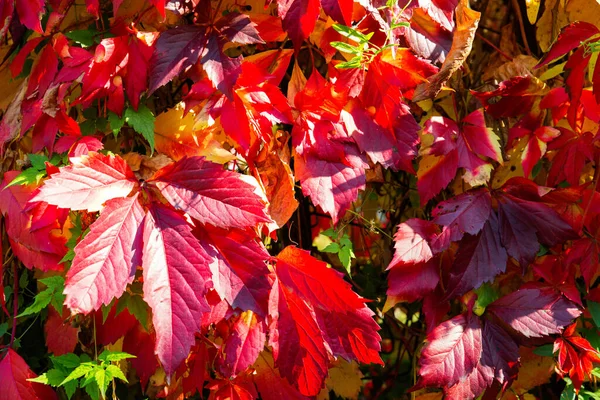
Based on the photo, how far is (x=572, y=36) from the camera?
1162 millimetres

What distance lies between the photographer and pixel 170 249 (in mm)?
942

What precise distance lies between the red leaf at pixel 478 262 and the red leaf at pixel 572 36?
1.09 ft

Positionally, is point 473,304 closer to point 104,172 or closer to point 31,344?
point 104,172

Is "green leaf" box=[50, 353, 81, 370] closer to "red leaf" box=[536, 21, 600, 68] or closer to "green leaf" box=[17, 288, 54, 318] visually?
"green leaf" box=[17, 288, 54, 318]

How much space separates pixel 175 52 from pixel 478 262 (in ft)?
1.98

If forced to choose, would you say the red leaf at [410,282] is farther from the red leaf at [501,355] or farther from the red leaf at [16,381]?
the red leaf at [16,381]

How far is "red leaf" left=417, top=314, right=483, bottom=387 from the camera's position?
1.12 meters

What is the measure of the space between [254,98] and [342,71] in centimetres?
16

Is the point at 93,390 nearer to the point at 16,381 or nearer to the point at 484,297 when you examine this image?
the point at 16,381

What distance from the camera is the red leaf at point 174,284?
92 centimetres

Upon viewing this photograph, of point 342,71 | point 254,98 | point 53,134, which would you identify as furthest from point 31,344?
point 342,71

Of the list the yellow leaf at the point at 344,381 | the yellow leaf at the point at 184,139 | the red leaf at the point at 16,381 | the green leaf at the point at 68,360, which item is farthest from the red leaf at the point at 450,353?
the red leaf at the point at 16,381

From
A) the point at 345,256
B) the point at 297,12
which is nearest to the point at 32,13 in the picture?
the point at 297,12

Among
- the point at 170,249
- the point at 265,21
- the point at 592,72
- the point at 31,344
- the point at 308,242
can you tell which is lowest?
the point at 31,344
